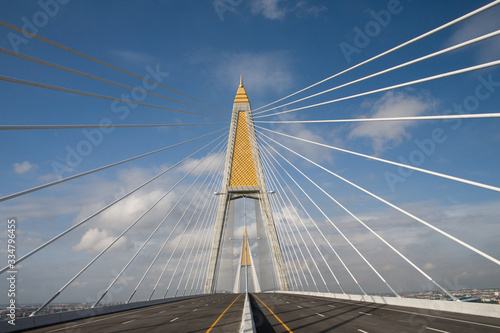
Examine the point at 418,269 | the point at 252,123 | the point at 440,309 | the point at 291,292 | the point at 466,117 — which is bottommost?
the point at 291,292

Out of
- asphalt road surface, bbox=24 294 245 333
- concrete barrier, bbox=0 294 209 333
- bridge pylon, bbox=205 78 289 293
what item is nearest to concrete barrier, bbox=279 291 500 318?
asphalt road surface, bbox=24 294 245 333

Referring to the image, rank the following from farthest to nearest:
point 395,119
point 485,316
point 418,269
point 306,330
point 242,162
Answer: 1. point 242,162
2. point 418,269
3. point 485,316
4. point 395,119
5. point 306,330

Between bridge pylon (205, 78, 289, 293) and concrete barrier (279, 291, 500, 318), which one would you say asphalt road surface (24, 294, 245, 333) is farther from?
bridge pylon (205, 78, 289, 293)

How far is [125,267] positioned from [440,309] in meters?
17.1

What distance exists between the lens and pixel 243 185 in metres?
41.8

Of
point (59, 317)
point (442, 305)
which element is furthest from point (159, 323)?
point (442, 305)

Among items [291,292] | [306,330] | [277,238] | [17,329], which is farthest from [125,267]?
[291,292]

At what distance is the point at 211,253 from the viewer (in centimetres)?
3894

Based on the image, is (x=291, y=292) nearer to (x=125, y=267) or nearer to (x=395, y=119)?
(x=125, y=267)

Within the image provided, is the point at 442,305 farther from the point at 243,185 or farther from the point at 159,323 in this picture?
the point at 243,185

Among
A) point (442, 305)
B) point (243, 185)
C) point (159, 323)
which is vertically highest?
point (243, 185)

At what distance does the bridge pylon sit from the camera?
3938cm

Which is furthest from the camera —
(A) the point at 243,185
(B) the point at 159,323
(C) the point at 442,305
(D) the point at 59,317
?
(A) the point at 243,185

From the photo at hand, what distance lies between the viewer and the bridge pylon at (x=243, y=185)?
39375mm
